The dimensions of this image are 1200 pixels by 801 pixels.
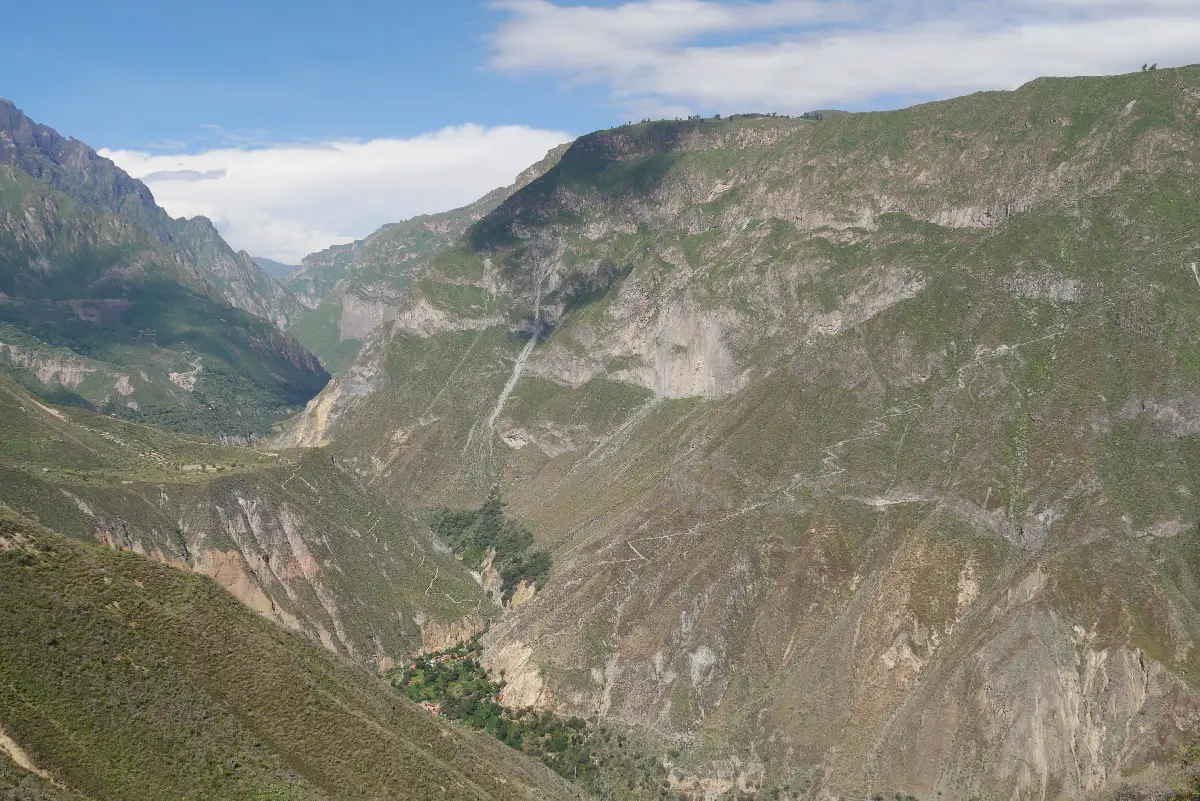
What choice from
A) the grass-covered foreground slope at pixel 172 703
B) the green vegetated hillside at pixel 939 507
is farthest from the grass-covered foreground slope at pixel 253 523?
the grass-covered foreground slope at pixel 172 703

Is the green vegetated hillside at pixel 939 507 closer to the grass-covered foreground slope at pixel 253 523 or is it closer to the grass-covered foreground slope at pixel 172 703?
the grass-covered foreground slope at pixel 253 523

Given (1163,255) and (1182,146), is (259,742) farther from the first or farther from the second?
(1182,146)

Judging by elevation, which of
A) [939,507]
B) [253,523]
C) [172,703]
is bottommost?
[939,507]

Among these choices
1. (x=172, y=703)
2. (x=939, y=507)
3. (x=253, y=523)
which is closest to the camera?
(x=172, y=703)

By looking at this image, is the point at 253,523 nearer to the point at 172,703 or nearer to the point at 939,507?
the point at 172,703

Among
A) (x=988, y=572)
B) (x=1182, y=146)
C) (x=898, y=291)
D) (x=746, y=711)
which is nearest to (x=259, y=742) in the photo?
(x=746, y=711)

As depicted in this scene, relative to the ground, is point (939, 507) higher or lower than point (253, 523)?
lower

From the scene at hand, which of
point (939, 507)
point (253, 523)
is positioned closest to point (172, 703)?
point (253, 523)
